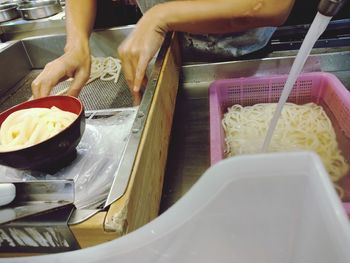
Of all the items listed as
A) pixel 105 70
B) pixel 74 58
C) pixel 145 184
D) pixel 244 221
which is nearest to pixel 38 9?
pixel 105 70

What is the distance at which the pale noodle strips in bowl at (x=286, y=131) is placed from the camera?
1.40m

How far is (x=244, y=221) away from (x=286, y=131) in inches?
45.5

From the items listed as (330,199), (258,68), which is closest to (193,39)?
(258,68)

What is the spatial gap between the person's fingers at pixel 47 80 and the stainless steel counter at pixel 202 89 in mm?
592

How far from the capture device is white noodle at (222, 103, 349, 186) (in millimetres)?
1398

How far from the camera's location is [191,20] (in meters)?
1.31

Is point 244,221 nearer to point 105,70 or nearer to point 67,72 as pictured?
point 67,72

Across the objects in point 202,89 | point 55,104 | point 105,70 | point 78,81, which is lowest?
point 202,89

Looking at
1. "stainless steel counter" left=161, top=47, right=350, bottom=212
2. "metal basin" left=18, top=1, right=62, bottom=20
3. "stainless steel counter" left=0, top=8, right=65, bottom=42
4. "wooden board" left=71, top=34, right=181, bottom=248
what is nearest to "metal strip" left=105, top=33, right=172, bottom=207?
"wooden board" left=71, top=34, right=181, bottom=248

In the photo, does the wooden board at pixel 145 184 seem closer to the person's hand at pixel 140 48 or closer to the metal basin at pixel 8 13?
the person's hand at pixel 140 48

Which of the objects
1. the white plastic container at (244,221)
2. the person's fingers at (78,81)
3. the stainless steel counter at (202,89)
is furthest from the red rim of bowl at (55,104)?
the white plastic container at (244,221)

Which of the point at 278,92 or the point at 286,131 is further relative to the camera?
the point at 278,92

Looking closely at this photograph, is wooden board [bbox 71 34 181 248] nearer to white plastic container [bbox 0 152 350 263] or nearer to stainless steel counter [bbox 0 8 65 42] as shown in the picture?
white plastic container [bbox 0 152 350 263]

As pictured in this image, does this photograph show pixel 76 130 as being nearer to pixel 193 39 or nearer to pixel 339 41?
pixel 193 39
